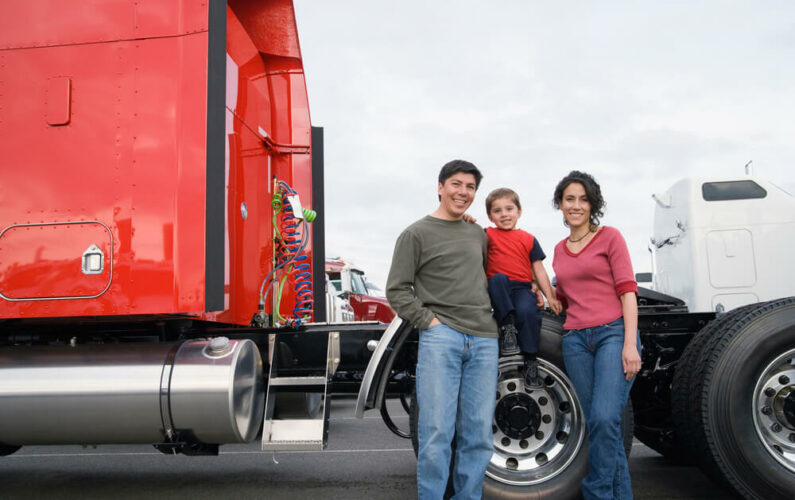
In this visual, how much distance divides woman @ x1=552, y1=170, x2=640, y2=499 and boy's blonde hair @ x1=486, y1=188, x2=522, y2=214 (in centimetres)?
27

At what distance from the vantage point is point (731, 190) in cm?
442

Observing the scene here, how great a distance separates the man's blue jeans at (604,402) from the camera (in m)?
3.21

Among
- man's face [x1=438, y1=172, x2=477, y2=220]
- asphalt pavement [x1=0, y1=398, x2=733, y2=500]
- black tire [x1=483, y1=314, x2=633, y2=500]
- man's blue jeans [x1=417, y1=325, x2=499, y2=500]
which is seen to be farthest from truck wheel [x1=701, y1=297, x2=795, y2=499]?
man's face [x1=438, y1=172, x2=477, y2=220]

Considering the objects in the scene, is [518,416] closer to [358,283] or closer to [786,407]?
[786,407]

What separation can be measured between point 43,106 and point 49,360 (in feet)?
5.05

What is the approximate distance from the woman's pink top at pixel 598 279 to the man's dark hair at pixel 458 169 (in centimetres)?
74

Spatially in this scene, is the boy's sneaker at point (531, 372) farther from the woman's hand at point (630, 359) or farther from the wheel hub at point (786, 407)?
the wheel hub at point (786, 407)

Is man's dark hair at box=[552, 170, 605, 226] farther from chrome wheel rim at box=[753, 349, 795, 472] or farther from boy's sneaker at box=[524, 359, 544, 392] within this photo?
chrome wheel rim at box=[753, 349, 795, 472]

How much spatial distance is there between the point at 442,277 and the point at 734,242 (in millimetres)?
2419

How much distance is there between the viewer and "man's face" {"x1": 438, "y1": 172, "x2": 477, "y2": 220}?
10.6 feet

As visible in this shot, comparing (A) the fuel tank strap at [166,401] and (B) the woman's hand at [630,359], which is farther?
(A) the fuel tank strap at [166,401]

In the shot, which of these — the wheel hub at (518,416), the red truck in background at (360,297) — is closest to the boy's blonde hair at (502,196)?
the wheel hub at (518,416)

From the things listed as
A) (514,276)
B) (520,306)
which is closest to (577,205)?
(514,276)

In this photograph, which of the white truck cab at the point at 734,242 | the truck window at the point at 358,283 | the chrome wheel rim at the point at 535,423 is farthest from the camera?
the truck window at the point at 358,283
